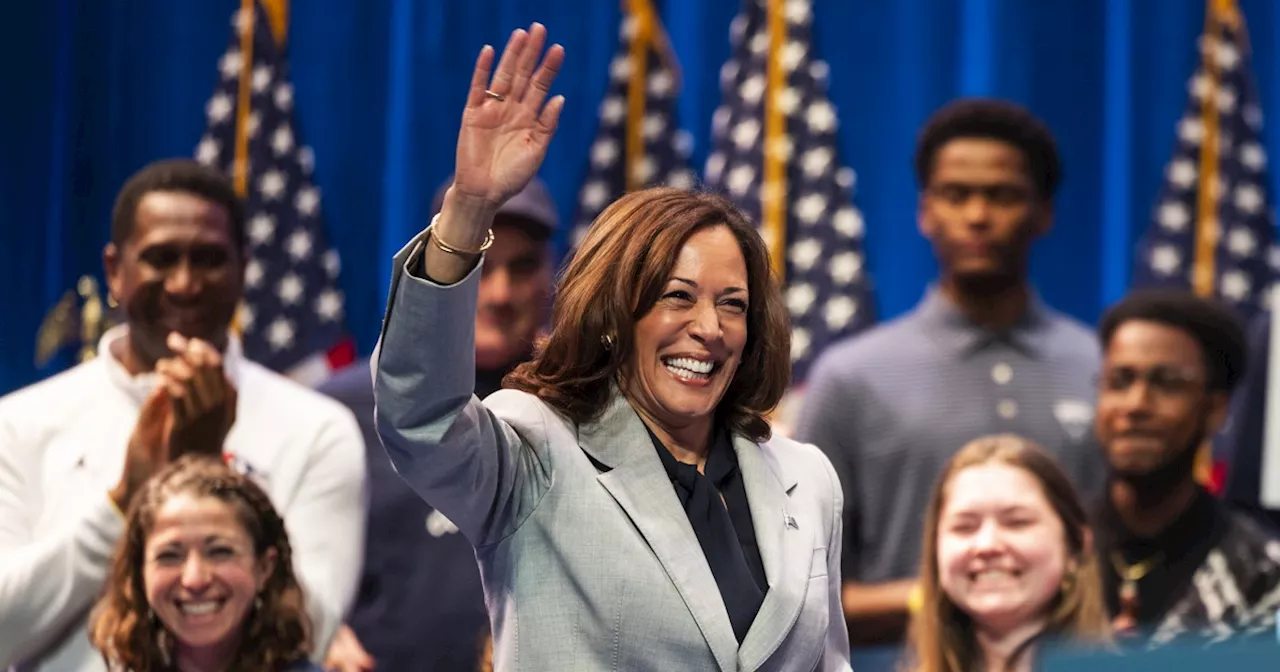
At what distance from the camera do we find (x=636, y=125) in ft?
18.1

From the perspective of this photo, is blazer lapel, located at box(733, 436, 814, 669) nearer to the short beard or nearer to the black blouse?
the black blouse

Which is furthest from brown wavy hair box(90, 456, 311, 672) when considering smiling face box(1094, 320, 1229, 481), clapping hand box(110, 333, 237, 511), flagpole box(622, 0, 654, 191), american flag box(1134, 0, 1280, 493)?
american flag box(1134, 0, 1280, 493)

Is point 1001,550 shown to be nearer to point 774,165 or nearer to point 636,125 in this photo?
point 774,165

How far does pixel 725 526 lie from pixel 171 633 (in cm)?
197

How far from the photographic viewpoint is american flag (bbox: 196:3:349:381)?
5691mm

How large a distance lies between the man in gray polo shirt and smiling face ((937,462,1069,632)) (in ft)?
1.12

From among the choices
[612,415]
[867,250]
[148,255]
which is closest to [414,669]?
[148,255]

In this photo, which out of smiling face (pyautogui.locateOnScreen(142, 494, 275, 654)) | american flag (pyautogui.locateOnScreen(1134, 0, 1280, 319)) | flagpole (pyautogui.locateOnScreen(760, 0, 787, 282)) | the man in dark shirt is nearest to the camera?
smiling face (pyautogui.locateOnScreen(142, 494, 275, 654))

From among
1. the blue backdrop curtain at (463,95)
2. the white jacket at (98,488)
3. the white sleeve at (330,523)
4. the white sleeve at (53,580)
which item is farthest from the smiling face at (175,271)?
the blue backdrop curtain at (463,95)

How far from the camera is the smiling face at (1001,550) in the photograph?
13.3ft

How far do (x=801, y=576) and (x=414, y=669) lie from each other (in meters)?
2.43

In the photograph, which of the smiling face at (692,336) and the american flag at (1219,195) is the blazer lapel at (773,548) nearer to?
the smiling face at (692,336)

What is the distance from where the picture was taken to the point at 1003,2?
5.28m

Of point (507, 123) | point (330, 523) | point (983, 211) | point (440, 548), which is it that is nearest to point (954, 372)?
point (983, 211)
